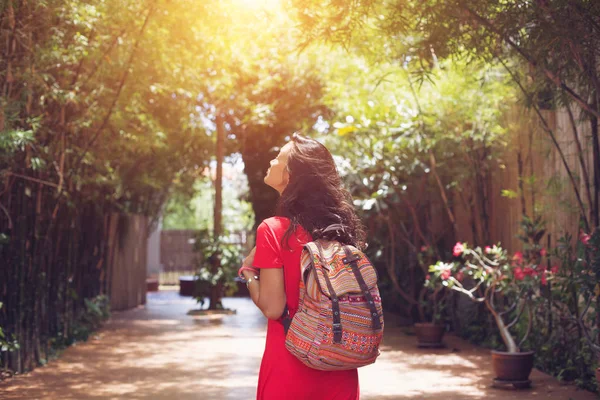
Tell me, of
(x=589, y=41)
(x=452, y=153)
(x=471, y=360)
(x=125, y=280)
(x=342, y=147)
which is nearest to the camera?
(x=589, y=41)

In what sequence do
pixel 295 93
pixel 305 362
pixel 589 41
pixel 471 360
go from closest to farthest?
pixel 305 362 → pixel 589 41 → pixel 471 360 → pixel 295 93

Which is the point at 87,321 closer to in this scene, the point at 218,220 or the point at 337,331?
the point at 218,220

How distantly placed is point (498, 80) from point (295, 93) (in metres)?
8.86

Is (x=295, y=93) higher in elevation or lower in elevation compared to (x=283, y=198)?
higher

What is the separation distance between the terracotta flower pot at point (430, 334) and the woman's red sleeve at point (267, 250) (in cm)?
765

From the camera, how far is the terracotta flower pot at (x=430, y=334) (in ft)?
32.4

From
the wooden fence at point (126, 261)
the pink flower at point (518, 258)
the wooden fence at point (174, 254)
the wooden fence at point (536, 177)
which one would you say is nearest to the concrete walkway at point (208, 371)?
the pink flower at point (518, 258)

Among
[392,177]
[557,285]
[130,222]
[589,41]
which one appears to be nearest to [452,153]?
[392,177]

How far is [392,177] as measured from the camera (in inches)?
435

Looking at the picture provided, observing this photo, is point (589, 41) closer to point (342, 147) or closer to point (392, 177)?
point (392, 177)

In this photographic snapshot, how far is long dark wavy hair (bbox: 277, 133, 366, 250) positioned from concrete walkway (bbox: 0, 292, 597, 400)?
13.4 ft

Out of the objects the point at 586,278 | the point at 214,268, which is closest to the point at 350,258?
the point at 586,278

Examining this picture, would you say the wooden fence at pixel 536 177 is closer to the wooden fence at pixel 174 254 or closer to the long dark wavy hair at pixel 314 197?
the long dark wavy hair at pixel 314 197

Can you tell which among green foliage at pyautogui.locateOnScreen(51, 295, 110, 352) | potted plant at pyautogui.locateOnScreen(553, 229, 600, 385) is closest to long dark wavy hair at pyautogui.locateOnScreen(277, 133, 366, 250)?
potted plant at pyautogui.locateOnScreen(553, 229, 600, 385)
